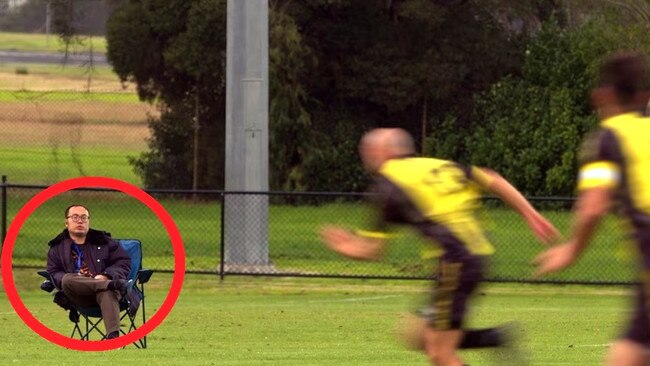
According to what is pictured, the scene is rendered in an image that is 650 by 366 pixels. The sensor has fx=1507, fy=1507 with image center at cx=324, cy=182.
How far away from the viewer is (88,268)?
1334 cm

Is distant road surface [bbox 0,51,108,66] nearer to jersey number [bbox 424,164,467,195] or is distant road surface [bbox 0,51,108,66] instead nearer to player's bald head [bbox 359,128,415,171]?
player's bald head [bbox 359,128,415,171]

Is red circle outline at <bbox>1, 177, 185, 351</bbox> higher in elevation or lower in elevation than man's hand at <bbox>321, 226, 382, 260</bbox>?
lower

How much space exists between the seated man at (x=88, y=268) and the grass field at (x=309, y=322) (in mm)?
454

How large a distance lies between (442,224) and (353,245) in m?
0.50

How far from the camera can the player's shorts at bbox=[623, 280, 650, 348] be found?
6840mm

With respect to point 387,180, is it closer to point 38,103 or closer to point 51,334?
point 51,334

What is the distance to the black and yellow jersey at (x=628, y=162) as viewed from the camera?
6961mm

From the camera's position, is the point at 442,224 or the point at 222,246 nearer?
the point at 442,224

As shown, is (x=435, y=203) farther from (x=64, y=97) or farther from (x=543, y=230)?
(x=64, y=97)

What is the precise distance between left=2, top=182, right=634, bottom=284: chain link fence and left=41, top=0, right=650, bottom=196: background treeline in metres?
2.65

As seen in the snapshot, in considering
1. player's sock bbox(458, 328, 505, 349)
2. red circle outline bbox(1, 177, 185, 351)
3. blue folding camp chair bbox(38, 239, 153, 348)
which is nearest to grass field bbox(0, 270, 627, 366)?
red circle outline bbox(1, 177, 185, 351)

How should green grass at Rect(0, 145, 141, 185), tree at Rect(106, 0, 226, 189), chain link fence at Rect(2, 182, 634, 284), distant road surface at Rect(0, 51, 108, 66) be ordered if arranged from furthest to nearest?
distant road surface at Rect(0, 51, 108, 66) → green grass at Rect(0, 145, 141, 185) → tree at Rect(106, 0, 226, 189) → chain link fence at Rect(2, 182, 634, 284)

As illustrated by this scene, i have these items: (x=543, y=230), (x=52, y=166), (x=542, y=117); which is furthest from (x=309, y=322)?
(x=52, y=166)

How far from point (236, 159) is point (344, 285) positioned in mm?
2669
